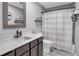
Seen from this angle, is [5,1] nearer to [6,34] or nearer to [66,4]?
[6,34]

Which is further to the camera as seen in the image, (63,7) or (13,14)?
(63,7)

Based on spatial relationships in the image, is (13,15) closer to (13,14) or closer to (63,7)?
(13,14)

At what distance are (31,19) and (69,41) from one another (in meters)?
1.51

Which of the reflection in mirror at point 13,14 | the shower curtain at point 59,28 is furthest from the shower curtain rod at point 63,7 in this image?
the reflection in mirror at point 13,14

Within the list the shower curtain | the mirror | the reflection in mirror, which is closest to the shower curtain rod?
the shower curtain

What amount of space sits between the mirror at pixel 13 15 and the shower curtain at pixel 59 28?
1.21m

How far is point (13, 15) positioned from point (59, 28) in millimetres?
1709

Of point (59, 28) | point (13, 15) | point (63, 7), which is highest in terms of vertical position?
point (63, 7)

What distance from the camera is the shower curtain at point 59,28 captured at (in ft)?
7.89

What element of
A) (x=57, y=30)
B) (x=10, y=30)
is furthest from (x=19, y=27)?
(x=57, y=30)

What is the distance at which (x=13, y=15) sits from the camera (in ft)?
4.80

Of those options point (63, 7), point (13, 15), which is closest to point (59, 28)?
point (63, 7)

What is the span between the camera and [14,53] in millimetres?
884

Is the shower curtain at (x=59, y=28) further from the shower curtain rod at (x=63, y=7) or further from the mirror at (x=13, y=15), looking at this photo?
the mirror at (x=13, y=15)
